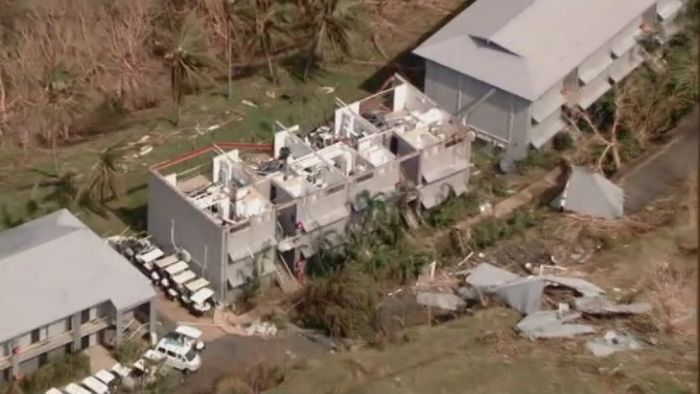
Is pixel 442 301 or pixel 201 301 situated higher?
pixel 442 301

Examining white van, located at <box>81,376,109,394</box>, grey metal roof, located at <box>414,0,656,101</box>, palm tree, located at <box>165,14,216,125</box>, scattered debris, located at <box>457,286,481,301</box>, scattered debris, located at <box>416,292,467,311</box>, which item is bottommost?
white van, located at <box>81,376,109,394</box>

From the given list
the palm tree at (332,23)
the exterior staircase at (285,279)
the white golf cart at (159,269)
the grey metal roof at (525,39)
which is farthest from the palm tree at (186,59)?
the exterior staircase at (285,279)

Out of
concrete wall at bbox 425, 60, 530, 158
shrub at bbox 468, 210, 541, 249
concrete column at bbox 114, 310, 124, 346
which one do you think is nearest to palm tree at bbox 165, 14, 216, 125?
concrete wall at bbox 425, 60, 530, 158

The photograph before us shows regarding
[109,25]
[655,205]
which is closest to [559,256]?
[655,205]

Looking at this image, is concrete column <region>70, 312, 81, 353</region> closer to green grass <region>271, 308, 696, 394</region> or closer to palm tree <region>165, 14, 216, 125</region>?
green grass <region>271, 308, 696, 394</region>

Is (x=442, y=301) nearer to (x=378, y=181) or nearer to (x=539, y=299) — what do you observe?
(x=539, y=299)

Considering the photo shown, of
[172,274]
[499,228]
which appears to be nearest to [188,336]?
[172,274]

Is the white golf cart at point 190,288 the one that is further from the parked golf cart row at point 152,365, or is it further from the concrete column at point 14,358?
the concrete column at point 14,358
